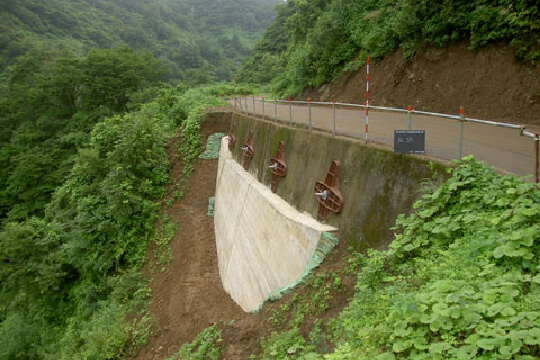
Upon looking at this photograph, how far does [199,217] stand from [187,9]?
11430 centimetres

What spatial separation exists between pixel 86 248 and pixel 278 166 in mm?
8386

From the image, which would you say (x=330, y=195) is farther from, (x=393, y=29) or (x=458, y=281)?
(x=393, y=29)

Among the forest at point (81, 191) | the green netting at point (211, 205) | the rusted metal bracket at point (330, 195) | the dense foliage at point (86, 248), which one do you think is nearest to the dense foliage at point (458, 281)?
the rusted metal bracket at point (330, 195)

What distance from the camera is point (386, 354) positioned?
10.2 ft

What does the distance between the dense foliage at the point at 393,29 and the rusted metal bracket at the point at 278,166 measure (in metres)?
6.27

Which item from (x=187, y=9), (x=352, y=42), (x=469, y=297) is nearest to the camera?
(x=469, y=297)

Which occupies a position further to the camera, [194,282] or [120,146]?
[120,146]

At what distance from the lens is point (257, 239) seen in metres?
8.78

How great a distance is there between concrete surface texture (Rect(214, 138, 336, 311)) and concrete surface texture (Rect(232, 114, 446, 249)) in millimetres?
433

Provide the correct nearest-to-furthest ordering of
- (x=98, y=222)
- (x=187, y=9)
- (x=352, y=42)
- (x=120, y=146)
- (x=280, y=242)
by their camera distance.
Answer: (x=280, y=242) < (x=98, y=222) < (x=120, y=146) < (x=352, y=42) < (x=187, y=9)

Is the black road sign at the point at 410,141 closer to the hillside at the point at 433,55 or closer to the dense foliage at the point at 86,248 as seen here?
the hillside at the point at 433,55

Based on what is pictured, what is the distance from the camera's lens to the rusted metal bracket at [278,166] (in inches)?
347

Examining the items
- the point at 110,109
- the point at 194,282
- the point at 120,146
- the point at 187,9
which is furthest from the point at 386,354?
the point at 187,9

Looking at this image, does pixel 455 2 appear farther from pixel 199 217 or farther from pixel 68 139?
pixel 68 139
